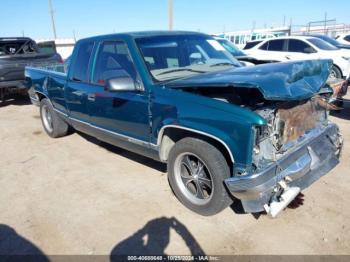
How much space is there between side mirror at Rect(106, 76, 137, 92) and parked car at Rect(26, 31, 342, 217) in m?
0.01

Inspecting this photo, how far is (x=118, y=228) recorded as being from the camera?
327 cm

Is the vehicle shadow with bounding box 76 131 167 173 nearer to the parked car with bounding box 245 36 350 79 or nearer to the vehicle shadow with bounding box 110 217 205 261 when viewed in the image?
the vehicle shadow with bounding box 110 217 205 261

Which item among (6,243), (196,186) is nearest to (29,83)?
(6,243)

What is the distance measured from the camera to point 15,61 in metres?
9.02

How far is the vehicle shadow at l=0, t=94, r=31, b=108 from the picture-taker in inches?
403

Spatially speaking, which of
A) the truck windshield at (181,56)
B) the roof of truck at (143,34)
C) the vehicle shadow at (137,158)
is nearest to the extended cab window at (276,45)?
the truck windshield at (181,56)

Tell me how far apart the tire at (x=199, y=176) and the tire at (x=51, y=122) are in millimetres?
3363

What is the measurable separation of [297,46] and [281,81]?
29.4 feet

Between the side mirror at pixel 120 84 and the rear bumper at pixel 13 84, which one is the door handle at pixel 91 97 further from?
the rear bumper at pixel 13 84

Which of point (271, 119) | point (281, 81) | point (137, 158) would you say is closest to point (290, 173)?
point (271, 119)

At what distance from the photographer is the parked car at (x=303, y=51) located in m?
10.2

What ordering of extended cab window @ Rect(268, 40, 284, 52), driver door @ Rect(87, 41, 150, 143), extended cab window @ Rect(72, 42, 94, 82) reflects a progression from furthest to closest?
1. extended cab window @ Rect(268, 40, 284, 52)
2. extended cab window @ Rect(72, 42, 94, 82)
3. driver door @ Rect(87, 41, 150, 143)

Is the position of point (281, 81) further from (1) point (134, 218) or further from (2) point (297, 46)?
(2) point (297, 46)

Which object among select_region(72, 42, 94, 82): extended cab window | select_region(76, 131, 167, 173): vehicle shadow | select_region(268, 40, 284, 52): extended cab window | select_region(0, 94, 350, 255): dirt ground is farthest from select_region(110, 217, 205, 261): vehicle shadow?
select_region(268, 40, 284, 52): extended cab window
